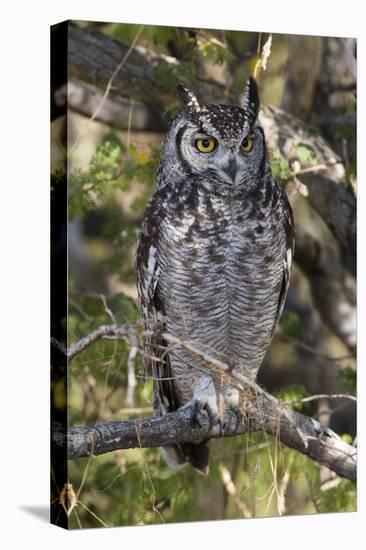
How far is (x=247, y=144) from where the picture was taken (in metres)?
4.11

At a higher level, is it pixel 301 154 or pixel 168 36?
pixel 168 36

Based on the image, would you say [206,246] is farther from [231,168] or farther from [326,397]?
[326,397]

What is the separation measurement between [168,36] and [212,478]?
1.84 meters

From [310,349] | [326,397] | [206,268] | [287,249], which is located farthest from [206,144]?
[326,397]

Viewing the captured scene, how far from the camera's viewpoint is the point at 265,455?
176 inches

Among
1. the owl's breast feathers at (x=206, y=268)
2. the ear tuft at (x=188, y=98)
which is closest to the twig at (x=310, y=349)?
the owl's breast feathers at (x=206, y=268)

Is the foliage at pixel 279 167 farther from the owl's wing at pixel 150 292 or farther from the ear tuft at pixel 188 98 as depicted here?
the owl's wing at pixel 150 292

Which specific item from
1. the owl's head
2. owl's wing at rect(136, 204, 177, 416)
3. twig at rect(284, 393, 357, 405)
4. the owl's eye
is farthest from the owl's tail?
the owl's eye

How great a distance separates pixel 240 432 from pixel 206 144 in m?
1.24

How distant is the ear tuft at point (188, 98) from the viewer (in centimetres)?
415

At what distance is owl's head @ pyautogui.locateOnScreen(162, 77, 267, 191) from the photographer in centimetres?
403

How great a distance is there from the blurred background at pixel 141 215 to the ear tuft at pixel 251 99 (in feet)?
0.24

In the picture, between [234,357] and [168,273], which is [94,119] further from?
[234,357]

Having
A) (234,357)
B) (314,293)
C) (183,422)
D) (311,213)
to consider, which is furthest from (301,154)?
(183,422)
